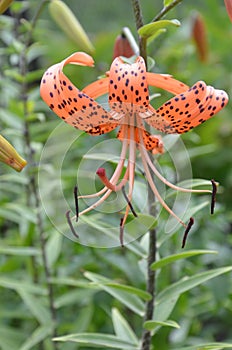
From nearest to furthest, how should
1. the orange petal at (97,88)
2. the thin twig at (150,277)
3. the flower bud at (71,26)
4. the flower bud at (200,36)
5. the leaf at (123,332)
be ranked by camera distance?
1. the orange petal at (97,88)
2. the thin twig at (150,277)
3. the leaf at (123,332)
4. the flower bud at (71,26)
5. the flower bud at (200,36)

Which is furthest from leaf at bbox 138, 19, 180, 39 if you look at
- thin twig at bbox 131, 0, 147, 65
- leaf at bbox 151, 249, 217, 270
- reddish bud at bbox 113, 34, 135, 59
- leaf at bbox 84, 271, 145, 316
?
leaf at bbox 84, 271, 145, 316

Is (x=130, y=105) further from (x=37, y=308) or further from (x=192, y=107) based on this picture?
(x=37, y=308)

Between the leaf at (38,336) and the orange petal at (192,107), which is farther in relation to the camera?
the leaf at (38,336)

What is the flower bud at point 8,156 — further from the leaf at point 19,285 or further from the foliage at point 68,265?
→ the leaf at point 19,285

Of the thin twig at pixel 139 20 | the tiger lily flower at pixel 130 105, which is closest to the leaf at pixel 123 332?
the tiger lily flower at pixel 130 105

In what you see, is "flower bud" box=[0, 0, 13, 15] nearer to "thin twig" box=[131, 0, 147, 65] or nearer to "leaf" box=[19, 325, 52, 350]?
"thin twig" box=[131, 0, 147, 65]

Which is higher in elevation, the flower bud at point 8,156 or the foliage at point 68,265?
the flower bud at point 8,156

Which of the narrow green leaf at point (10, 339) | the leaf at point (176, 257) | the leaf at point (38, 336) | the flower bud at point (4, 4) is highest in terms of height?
the flower bud at point (4, 4)

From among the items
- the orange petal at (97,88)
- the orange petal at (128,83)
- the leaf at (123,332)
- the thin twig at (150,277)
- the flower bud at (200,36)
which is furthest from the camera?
the flower bud at (200,36)

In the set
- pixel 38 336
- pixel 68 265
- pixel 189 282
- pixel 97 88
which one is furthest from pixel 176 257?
pixel 68 265
